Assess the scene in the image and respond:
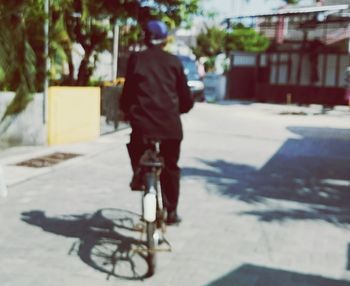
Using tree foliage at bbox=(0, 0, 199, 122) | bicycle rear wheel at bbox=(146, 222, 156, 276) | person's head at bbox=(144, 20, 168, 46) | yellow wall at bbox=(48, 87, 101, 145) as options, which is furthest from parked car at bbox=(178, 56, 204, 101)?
bicycle rear wheel at bbox=(146, 222, 156, 276)

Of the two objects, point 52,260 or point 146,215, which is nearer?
point 146,215

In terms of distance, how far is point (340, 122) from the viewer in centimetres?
2045

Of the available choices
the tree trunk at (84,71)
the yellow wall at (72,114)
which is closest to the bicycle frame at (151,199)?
the yellow wall at (72,114)

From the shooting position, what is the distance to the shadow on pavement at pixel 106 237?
4617mm

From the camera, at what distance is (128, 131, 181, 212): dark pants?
192 inches

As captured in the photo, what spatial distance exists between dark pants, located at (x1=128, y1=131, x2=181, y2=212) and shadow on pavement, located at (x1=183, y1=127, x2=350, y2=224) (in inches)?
57.8

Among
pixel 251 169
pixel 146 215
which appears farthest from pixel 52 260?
pixel 251 169

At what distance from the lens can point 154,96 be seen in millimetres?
4754

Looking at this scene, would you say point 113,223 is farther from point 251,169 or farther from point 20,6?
point 251,169

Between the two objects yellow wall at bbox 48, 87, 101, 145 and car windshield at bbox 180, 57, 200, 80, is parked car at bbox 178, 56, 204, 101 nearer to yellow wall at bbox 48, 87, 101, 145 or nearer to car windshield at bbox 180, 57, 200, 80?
car windshield at bbox 180, 57, 200, 80

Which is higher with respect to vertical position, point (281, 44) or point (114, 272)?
point (281, 44)

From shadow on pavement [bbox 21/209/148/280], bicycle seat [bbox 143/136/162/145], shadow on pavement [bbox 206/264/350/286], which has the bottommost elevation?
shadow on pavement [bbox 21/209/148/280]

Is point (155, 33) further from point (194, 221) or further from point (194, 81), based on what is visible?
point (194, 81)

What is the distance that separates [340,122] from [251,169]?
1178 cm
